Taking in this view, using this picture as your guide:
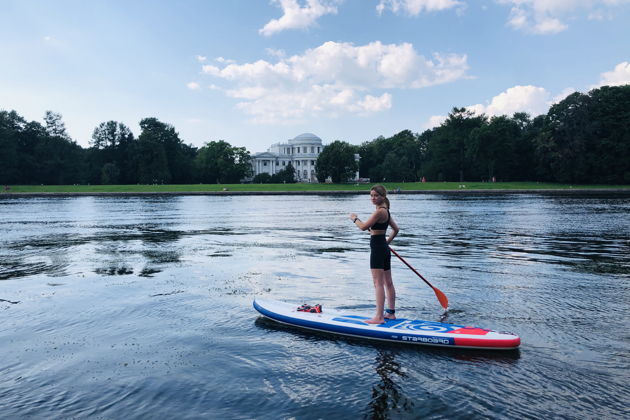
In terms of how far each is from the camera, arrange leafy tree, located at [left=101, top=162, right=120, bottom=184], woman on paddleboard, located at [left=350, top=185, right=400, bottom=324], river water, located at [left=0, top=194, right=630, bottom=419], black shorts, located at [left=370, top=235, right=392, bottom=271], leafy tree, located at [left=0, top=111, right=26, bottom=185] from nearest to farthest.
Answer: river water, located at [left=0, top=194, right=630, bottom=419], woman on paddleboard, located at [left=350, top=185, right=400, bottom=324], black shorts, located at [left=370, top=235, right=392, bottom=271], leafy tree, located at [left=0, top=111, right=26, bottom=185], leafy tree, located at [left=101, top=162, right=120, bottom=184]

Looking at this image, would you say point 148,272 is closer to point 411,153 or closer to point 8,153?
point 8,153

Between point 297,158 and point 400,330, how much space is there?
18102 cm

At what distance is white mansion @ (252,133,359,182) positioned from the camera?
18500 centimetres

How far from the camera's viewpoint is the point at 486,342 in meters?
8.45

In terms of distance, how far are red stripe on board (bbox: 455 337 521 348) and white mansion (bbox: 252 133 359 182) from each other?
169499 millimetres

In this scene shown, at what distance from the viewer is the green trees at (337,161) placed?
120m

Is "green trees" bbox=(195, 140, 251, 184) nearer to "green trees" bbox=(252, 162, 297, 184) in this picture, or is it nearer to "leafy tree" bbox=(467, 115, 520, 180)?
"green trees" bbox=(252, 162, 297, 184)

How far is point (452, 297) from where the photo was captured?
12.5 m

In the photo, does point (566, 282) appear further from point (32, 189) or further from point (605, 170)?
point (32, 189)

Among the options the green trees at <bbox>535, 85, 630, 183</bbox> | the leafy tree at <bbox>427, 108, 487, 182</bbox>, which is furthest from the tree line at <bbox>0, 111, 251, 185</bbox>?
the green trees at <bbox>535, 85, 630, 183</bbox>

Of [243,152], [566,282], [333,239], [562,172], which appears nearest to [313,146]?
[243,152]

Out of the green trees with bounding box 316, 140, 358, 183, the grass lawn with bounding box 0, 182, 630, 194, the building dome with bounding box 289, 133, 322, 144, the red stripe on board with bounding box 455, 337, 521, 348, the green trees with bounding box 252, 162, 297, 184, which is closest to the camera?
the red stripe on board with bounding box 455, 337, 521, 348

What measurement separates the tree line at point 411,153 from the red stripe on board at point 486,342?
10434 centimetres

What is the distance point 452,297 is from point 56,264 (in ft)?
48.9
